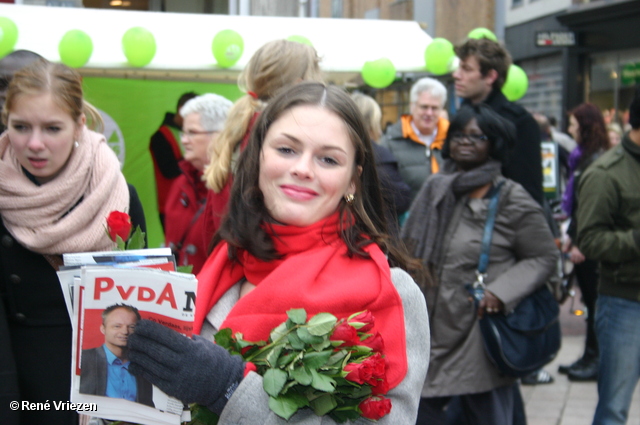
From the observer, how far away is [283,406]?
1.60 meters

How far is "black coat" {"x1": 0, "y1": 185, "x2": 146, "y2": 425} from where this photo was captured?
253cm

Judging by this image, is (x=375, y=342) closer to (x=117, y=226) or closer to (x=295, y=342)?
(x=295, y=342)

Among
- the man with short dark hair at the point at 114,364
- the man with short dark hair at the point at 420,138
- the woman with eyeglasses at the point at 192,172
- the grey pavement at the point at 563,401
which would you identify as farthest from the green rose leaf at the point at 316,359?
the man with short dark hair at the point at 420,138

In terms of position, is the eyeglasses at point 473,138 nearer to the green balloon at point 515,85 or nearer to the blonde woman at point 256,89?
the blonde woman at point 256,89

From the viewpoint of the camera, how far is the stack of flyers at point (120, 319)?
58.9 inches

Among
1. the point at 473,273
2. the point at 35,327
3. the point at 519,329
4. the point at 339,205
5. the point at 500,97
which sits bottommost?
the point at 519,329

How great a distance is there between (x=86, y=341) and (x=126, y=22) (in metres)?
6.27

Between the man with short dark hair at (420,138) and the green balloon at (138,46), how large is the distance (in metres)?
2.32

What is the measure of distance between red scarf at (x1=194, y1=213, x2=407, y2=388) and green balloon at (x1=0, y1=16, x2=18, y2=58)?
5.13 metres

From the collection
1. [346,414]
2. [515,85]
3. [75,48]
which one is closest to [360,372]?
[346,414]

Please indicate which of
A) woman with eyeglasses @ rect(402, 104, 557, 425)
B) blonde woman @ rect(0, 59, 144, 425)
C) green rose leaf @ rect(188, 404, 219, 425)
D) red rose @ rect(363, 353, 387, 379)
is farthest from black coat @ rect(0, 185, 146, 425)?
woman with eyeglasses @ rect(402, 104, 557, 425)

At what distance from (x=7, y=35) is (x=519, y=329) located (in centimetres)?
491

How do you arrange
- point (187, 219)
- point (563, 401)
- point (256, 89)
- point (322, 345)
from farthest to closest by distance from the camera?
point (563, 401) → point (187, 219) → point (256, 89) → point (322, 345)

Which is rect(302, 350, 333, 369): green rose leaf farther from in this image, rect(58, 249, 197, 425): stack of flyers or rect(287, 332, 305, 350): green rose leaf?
rect(58, 249, 197, 425): stack of flyers
